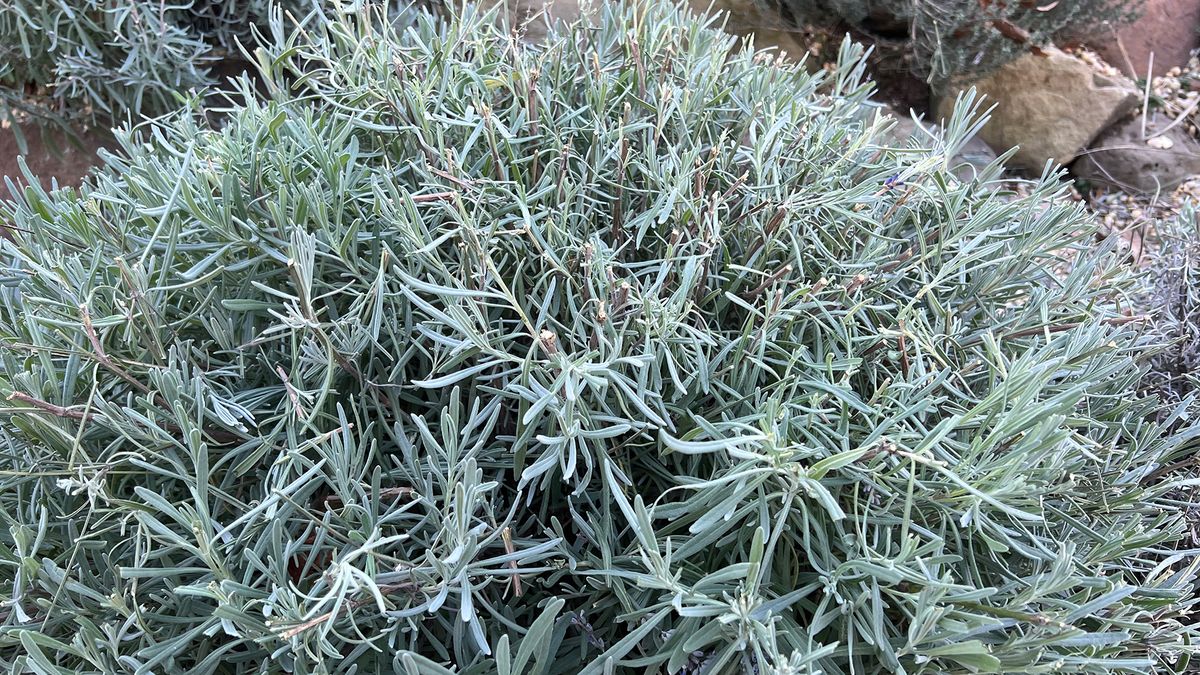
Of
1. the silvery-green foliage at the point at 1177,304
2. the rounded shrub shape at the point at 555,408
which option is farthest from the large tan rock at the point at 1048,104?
the rounded shrub shape at the point at 555,408

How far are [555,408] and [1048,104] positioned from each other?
15.0 feet

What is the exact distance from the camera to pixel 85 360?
1236 mm

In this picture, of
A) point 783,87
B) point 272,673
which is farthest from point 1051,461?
point 272,673

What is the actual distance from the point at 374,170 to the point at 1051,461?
3.75 feet

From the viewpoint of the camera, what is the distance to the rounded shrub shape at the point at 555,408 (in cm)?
100

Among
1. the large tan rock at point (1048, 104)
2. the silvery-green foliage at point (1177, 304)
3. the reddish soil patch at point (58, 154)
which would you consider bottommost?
the reddish soil patch at point (58, 154)

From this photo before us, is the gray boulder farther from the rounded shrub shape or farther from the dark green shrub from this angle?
the rounded shrub shape

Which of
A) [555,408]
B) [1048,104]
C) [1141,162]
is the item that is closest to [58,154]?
[555,408]

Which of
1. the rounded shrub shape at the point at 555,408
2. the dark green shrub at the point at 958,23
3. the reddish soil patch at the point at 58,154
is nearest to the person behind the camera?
the rounded shrub shape at the point at 555,408

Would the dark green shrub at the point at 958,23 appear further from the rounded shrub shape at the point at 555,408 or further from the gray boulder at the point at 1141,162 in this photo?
the rounded shrub shape at the point at 555,408

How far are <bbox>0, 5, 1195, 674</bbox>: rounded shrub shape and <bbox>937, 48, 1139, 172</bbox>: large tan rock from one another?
3440 mm

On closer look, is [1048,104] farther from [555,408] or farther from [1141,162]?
[555,408]

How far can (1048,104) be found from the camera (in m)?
4.50

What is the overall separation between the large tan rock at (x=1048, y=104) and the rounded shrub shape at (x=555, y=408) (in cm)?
344
